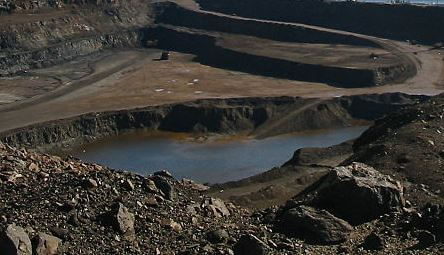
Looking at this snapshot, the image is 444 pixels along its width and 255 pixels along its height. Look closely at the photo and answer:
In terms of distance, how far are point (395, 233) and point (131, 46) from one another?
235 ft

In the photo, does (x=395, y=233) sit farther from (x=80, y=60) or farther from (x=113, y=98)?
(x=80, y=60)

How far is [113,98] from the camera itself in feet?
190

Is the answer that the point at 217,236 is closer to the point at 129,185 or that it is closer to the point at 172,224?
the point at 172,224

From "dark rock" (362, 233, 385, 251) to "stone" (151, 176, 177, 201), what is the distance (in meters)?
4.97

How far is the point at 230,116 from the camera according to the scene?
54.2 m

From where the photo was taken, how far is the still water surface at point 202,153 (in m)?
43.4

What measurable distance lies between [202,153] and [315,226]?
3097 cm

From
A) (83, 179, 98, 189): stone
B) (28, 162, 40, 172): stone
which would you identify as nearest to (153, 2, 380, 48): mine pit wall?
(28, 162, 40, 172): stone

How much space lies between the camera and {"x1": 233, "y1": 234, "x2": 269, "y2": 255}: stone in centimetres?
1519

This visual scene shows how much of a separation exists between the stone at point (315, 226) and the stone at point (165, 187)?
111 inches

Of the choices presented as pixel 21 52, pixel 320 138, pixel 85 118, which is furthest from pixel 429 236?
pixel 21 52

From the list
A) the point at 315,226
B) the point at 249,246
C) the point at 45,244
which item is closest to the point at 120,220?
the point at 45,244

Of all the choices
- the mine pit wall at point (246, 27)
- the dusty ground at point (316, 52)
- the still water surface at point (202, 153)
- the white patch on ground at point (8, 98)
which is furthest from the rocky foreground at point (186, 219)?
the mine pit wall at point (246, 27)

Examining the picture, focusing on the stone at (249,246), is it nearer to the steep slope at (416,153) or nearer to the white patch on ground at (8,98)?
the steep slope at (416,153)
